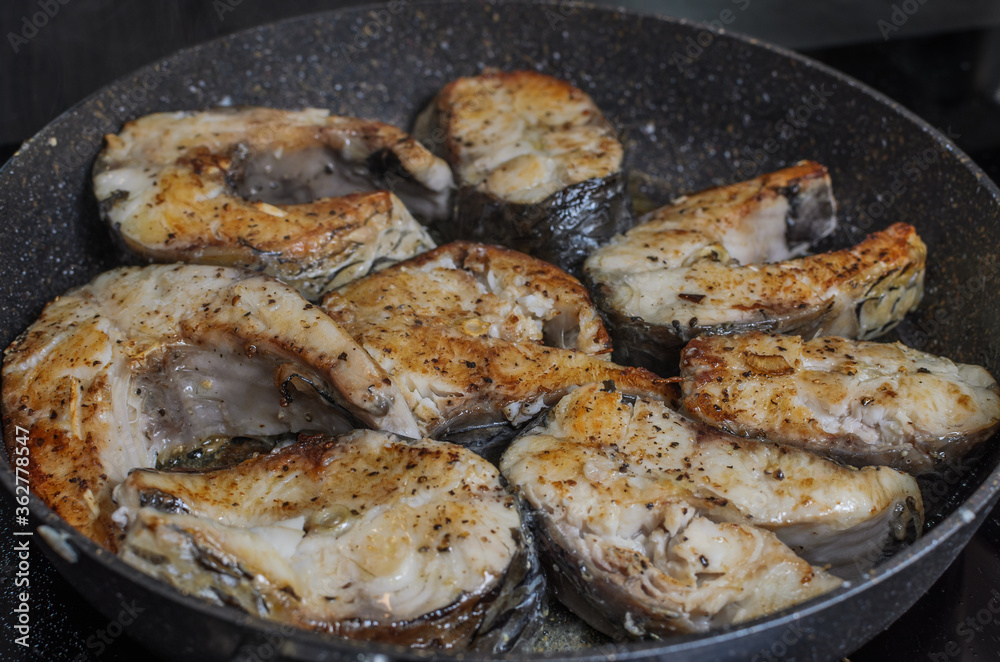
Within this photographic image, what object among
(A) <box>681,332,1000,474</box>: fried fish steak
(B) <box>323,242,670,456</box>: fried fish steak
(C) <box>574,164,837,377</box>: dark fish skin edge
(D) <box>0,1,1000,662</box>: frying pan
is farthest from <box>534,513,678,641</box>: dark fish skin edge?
(C) <box>574,164,837,377</box>: dark fish skin edge

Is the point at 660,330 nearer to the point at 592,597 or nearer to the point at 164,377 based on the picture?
the point at 592,597

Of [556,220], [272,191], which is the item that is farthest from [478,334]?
[272,191]

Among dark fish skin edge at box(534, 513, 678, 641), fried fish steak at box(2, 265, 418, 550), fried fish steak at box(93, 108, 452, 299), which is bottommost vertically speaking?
dark fish skin edge at box(534, 513, 678, 641)

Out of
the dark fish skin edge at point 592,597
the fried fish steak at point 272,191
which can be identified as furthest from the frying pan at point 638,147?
the fried fish steak at point 272,191

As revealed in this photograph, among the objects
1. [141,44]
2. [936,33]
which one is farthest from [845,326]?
[141,44]

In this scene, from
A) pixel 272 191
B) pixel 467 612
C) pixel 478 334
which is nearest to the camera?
pixel 467 612

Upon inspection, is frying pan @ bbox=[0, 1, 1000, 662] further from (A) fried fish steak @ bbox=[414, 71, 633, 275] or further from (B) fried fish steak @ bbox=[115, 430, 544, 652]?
(A) fried fish steak @ bbox=[414, 71, 633, 275]
